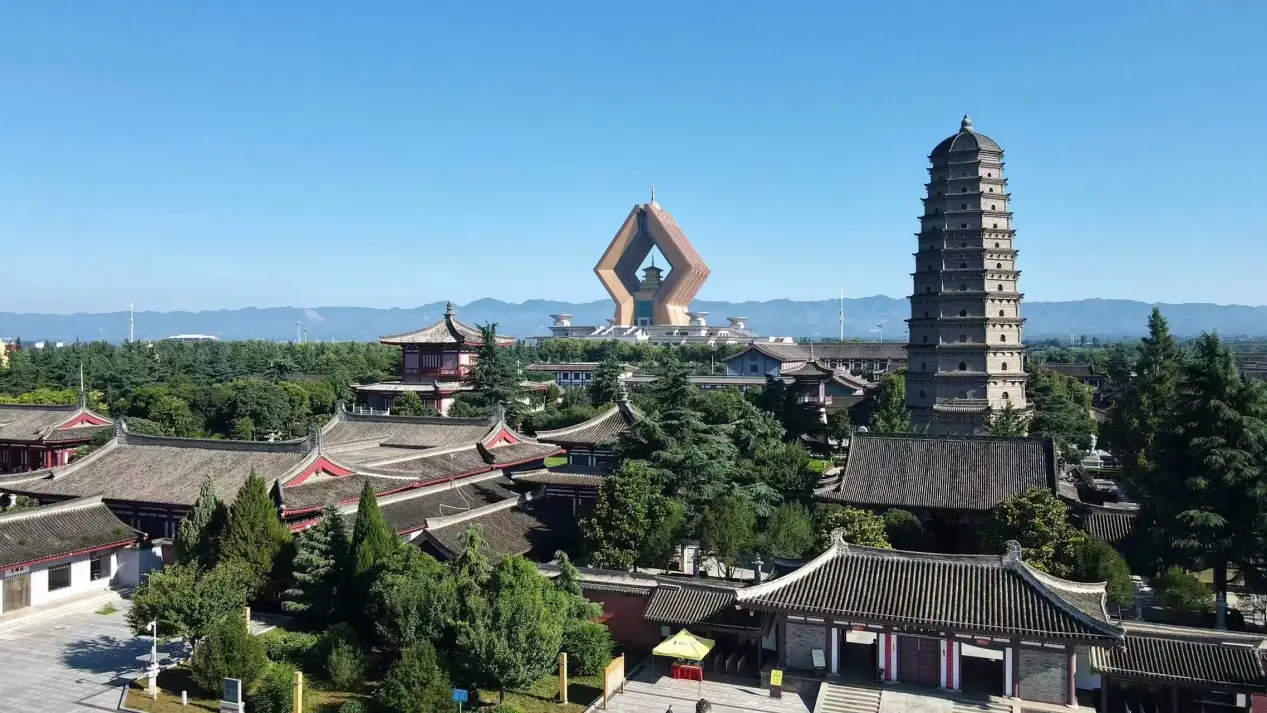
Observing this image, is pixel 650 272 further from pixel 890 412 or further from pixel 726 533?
pixel 726 533

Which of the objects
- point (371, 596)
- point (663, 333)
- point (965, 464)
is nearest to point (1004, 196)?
point (965, 464)

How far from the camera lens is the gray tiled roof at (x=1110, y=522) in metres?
22.5

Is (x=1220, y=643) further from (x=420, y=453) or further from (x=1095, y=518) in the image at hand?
(x=420, y=453)

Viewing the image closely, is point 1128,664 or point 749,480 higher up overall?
point 749,480

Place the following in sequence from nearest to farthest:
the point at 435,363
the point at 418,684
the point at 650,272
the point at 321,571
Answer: the point at 418,684 < the point at 321,571 < the point at 435,363 < the point at 650,272

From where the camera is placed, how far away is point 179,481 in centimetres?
2322

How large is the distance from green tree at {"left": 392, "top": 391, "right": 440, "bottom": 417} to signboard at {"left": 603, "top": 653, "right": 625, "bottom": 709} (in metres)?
25.5

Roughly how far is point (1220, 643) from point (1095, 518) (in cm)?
789

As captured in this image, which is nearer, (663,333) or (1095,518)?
(1095,518)

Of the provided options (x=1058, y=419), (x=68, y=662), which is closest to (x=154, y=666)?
(x=68, y=662)

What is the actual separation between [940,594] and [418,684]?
8.75 m

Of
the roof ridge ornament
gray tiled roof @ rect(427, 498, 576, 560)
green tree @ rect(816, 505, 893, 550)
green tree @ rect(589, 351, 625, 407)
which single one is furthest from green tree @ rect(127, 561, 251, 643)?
green tree @ rect(589, 351, 625, 407)

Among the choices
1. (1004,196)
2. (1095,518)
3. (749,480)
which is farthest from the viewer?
(1004,196)

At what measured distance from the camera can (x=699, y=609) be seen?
685 inches
